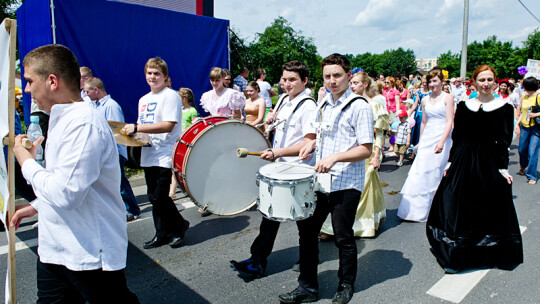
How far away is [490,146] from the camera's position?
3760 mm

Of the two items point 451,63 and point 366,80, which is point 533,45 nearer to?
point 451,63

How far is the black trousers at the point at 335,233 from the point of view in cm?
302

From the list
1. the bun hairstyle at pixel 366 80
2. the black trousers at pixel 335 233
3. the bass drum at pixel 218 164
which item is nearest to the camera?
the black trousers at pixel 335 233

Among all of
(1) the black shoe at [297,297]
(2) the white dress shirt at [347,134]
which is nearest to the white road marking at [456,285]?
(1) the black shoe at [297,297]

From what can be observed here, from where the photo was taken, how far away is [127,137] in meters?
3.73

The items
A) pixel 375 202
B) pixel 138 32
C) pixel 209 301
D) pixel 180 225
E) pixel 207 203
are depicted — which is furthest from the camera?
pixel 138 32

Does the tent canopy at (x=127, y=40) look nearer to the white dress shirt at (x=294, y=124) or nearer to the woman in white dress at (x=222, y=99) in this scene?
the woman in white dress at (x=222, y=99)

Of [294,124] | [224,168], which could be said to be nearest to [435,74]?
[294,124]

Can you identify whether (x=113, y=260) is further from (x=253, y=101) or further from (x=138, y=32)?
(x=138, y=32)

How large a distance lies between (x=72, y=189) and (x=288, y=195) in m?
1.41

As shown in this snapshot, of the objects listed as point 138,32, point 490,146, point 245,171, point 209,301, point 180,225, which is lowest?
point 209,301

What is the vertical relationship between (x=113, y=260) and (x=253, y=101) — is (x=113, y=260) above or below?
below

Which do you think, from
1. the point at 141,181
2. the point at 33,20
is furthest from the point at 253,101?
the point at 33,20

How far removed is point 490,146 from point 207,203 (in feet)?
8.97
